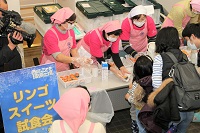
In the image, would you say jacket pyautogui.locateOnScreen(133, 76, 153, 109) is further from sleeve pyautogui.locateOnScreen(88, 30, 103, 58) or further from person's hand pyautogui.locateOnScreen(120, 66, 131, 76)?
sleeve pyautogui.locateOnScreen(88, 30, 103, 58)

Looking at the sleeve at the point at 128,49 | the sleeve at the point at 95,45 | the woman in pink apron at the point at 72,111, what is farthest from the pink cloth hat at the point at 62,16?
the woman in pink apron at the point at 72,111

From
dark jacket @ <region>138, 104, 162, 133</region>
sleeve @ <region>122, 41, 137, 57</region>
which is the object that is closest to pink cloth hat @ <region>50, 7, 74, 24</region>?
sleeve @ <region>122, 41, 137, 57</region>

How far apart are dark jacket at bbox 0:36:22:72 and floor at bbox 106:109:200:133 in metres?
1.45

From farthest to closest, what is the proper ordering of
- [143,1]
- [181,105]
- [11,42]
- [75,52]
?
1. [143,1]
2. [75,52]
3. [11,42]
4. [181,105]

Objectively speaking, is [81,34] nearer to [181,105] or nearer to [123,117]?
[123,117]

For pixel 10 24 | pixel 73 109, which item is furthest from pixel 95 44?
pixel 73 109

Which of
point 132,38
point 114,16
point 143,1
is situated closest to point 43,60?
point 132,38

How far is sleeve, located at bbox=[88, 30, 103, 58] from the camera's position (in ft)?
11.4

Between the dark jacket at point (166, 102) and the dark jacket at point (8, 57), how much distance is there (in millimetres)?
1278

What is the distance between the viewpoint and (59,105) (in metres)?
2.06

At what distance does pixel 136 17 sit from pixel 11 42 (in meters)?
1.61

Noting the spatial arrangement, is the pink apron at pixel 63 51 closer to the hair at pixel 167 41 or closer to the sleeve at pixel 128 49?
the sleeve at pixel 128 49

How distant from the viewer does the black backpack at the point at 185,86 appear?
8.46ft

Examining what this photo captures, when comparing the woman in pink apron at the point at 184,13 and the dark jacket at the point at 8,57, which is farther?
the woman in pink apron at the point at 184,13
